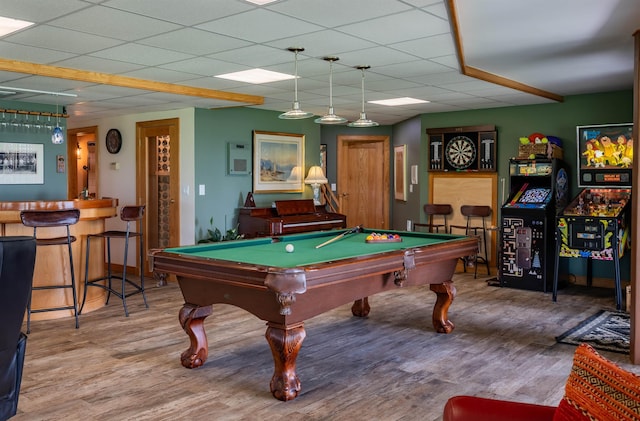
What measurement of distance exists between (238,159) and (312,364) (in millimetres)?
4171

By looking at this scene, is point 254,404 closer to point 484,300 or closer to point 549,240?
point 484,300

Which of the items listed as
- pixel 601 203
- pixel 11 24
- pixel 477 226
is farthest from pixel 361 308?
pixel 11 24

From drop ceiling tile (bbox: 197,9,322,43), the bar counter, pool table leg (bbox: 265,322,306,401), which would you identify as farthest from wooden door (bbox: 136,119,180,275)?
pool table leg (bbox: 265,322,306,401)

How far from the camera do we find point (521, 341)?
4.76 meters

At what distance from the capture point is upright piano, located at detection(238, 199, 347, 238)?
7.45 meters

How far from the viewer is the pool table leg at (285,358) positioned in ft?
11.6

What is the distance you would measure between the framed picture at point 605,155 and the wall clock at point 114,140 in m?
6.12

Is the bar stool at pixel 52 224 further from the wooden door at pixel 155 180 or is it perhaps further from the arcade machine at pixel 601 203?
the arcade machine at pixel 601 203

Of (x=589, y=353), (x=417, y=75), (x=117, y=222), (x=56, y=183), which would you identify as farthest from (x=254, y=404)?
(x=117, y=222)

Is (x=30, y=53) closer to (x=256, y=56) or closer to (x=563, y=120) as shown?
(x=256, y=56)

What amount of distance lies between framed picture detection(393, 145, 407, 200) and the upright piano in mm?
2123

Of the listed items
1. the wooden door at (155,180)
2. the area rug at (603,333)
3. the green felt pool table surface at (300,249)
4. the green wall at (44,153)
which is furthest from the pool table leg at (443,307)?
the green wall at (44,153)

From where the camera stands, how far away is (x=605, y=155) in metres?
6.56

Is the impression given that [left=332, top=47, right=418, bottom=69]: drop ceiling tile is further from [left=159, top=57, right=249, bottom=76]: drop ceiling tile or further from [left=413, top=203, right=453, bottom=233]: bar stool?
[left=413, top=203, right=453, bottom=233]: bar stool
